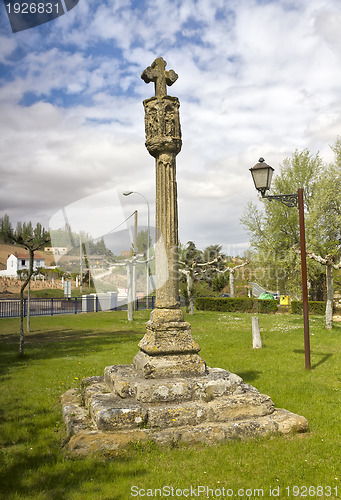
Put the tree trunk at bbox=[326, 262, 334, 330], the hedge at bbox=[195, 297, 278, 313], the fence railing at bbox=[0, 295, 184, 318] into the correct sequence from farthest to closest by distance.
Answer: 1. the hedge at bbox=[195, 297, 278, 313]
2. the fence railing at bbox=[0, 295, 184, 318]
3. the tree trunk at bbox=[326, 262, 334, 330]

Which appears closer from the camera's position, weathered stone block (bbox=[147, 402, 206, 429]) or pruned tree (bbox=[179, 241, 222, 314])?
weathered stone block (bbox=[147, 402, 206, 429])

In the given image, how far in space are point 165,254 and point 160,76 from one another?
3.02 metres

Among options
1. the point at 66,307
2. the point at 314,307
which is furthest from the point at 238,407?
the point at 66,307

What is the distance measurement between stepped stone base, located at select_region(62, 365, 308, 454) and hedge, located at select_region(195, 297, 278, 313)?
22057 mm

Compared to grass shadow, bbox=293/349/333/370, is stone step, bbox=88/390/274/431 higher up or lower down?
higher up

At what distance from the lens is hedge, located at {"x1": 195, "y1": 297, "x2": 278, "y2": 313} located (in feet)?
88.4

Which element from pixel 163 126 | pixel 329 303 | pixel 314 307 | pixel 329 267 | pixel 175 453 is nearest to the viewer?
pixel 175 453

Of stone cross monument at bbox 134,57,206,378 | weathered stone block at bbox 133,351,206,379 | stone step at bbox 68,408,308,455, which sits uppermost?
stone cross monument at bbox 134,57,206,378

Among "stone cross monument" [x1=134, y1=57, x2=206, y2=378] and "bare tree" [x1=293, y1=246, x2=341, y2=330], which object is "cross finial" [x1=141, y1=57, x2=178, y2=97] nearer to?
"stone cross monument" [x1=134, y1=57, x2=206, y2=378]

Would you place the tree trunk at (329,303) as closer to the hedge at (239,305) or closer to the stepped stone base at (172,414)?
the hedge at (239,305)

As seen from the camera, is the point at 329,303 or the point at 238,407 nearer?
the point at 238,407

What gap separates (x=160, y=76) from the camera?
21.4ft

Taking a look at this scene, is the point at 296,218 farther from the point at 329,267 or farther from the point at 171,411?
the point at 171,411

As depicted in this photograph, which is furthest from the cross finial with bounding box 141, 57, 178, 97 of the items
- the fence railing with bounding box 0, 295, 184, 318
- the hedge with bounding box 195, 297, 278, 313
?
the hedge with bounding box 195, 297, 278, 313
